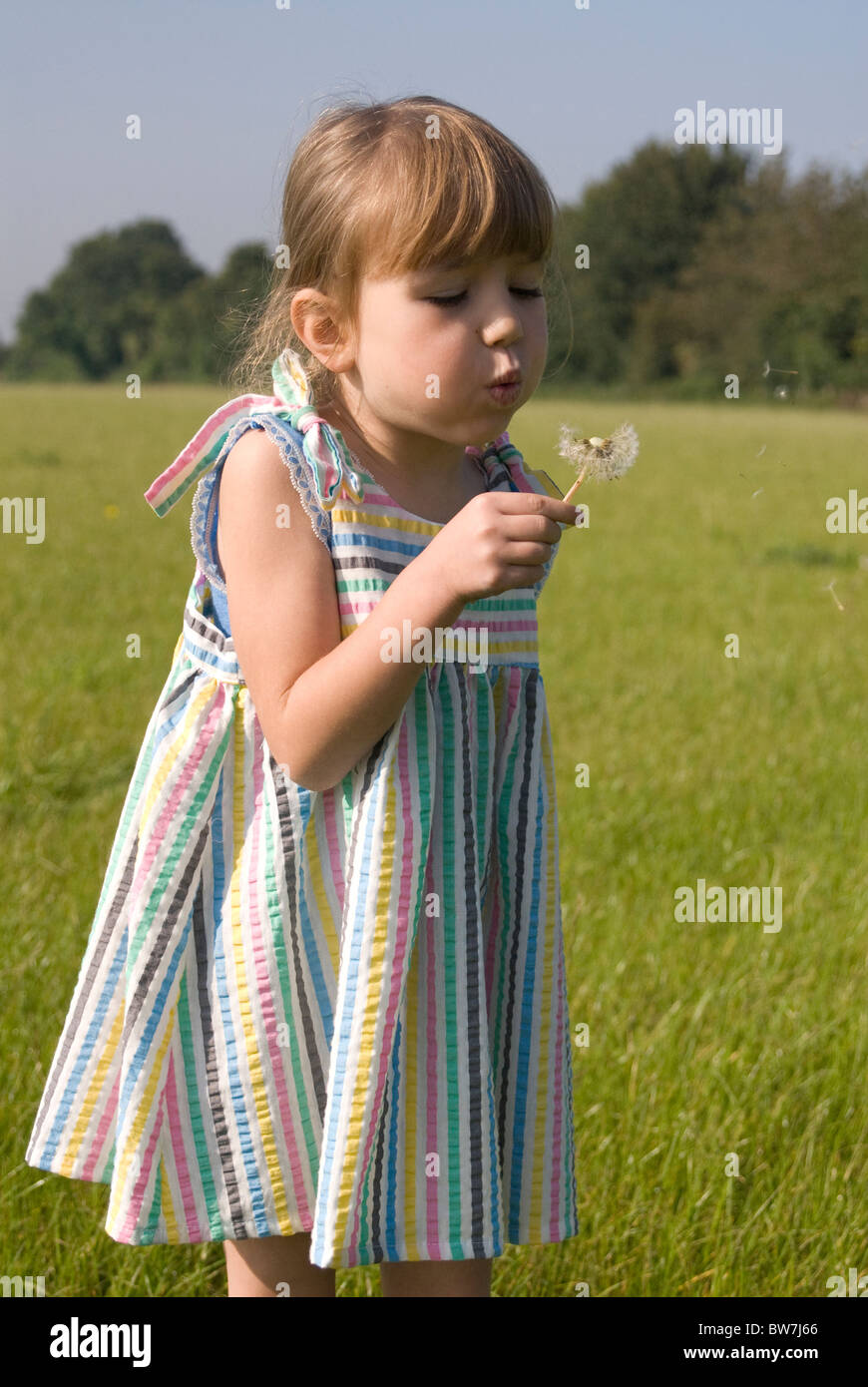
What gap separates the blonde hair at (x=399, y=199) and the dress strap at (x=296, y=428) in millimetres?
39

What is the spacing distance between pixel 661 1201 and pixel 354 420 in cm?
129

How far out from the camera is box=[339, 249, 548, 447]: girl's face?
1.33 m

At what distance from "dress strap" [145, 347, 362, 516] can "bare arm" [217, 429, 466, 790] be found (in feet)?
0.12

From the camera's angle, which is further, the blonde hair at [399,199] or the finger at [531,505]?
the blonde hair at [399,199]

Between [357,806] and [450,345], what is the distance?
443 millimetres

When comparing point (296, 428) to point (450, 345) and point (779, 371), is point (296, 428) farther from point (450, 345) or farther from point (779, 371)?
point (779, 371)

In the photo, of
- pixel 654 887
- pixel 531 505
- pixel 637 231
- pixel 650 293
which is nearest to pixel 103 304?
pixel 637 231

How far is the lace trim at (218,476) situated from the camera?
136cm

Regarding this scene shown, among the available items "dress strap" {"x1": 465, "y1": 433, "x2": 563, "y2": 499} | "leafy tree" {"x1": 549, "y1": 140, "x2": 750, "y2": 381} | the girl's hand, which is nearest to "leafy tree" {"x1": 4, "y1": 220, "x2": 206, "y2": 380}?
"leafy tree" {"x1": 549, "y1": 140, "x2": 750, "y2": 381}

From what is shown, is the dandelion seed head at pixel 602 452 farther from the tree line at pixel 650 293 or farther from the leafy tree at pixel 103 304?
the leafy tree at pixel 103 304

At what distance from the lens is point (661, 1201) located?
2143 mm

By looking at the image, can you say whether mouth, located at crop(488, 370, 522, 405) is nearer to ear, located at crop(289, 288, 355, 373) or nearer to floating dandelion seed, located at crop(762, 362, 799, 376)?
ear, located at crop(289, 288, 355, 373)

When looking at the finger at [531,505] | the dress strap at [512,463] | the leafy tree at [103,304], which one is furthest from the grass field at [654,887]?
the leafy tree at [103,304]
